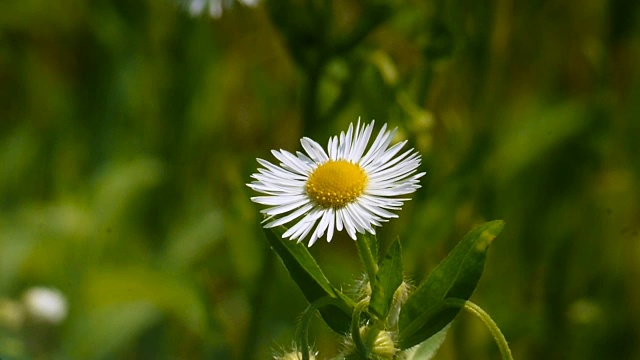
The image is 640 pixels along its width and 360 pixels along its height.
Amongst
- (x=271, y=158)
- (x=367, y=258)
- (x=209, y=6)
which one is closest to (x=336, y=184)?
(x=367, y=258)

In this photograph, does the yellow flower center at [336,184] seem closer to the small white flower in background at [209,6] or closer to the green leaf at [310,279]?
the green leaf at [310,279]

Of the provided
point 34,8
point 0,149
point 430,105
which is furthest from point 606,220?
point 34,8

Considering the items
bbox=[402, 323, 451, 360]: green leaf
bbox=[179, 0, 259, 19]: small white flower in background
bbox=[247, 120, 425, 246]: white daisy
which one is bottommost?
bbox=[402, 323, 451, 360]: green leaf

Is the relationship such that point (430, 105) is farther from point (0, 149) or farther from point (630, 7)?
point (0, 149)

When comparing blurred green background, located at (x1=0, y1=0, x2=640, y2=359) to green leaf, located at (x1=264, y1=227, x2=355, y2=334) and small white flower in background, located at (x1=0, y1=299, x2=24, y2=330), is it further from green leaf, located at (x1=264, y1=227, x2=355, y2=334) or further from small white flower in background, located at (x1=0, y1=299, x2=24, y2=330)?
green leaf, located at (x1=264, y1=227, x2=355, y2=334)

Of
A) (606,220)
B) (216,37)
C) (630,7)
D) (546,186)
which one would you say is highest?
(216,37)

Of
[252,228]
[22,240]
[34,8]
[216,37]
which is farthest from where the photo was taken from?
[34,8]

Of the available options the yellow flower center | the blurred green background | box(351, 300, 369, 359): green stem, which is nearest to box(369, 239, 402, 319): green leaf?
box(351, 300, 369, 359): green stem
